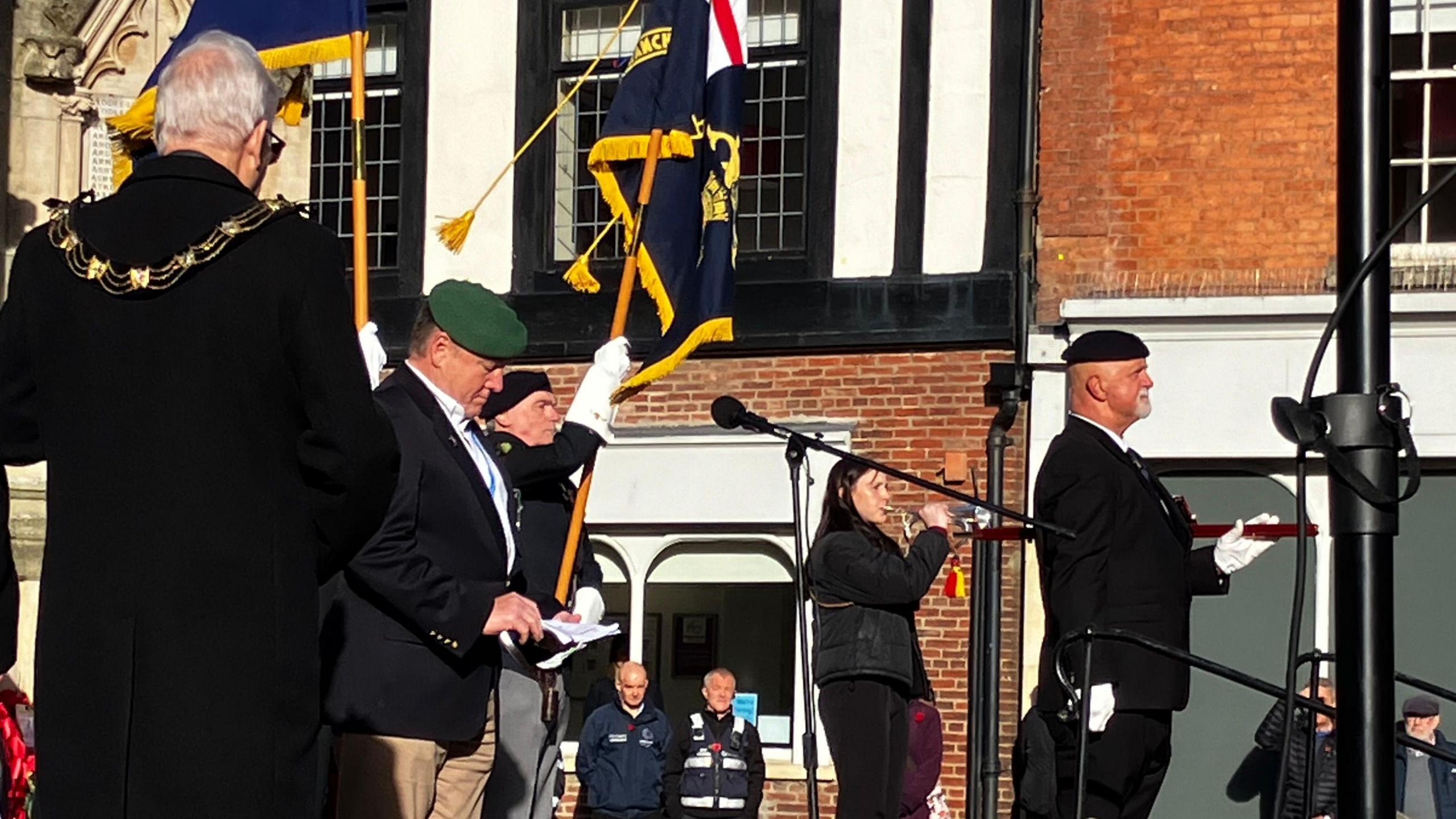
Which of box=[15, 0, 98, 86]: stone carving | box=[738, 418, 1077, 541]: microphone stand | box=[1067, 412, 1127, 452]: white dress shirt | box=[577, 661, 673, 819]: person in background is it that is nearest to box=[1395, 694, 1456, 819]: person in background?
box=[577, 661, 673, 819]: person in background

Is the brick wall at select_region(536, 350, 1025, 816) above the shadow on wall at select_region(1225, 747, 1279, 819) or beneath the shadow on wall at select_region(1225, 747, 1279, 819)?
above

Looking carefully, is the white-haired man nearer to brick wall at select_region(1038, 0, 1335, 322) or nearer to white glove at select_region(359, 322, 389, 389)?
white glove at select_region(359, 322, 389, 389)

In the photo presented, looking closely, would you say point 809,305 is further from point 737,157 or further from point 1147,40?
point 737,157

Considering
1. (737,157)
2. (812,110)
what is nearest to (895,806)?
(737,157)

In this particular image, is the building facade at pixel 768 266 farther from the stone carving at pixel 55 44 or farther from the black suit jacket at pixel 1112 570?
the black suit jacket at pixel 1112 570

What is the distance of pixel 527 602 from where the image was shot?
20.8 feet

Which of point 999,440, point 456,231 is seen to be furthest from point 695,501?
point 456,231

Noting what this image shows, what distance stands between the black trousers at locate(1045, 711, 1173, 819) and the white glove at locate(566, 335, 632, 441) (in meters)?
1.94

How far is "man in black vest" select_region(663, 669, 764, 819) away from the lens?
15.9 metres

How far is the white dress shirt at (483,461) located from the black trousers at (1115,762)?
221cm

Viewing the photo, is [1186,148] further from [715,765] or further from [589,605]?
[589,605]

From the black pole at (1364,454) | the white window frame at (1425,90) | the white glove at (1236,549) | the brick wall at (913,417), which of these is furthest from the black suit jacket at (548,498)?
the white window frame at (1425,90)

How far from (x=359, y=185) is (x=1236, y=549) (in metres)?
3.28

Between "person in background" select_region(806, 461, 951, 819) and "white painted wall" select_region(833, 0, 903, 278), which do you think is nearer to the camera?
"person in background" select_region(806, 461, 951, 819)
